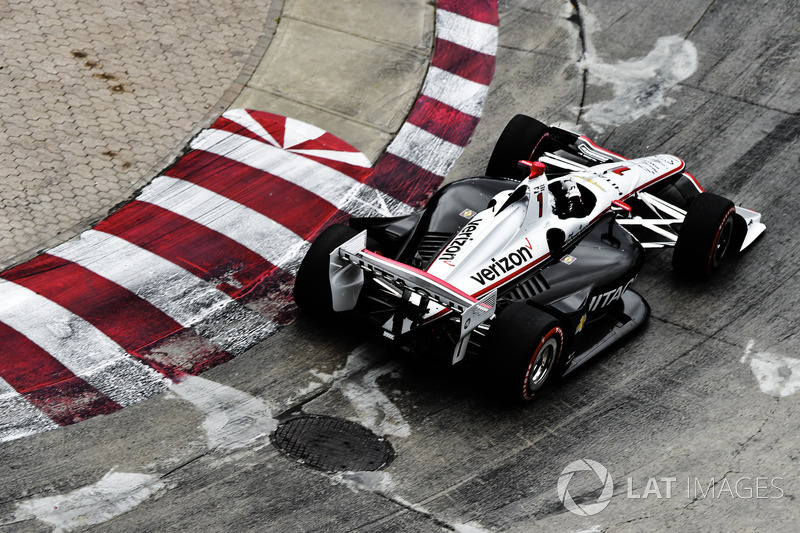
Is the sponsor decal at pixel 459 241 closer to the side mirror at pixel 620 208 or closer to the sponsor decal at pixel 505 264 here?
the sponsor decal at pixel 505 264

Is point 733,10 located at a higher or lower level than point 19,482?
higher

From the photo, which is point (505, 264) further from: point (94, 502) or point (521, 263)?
point (94, 502)

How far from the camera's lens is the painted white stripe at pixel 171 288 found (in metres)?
8.25

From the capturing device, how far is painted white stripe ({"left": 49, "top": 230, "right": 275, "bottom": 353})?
8250 millimetres

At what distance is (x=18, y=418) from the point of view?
7238 millimetres

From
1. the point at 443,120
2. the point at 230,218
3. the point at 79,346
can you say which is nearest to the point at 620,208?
the point at 443,120

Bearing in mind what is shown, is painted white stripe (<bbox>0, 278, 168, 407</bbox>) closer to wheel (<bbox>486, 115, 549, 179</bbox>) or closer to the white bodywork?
the white bodywork

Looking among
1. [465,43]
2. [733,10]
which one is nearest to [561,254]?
[465,43]

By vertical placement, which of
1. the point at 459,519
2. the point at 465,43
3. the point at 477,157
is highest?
the point at 465,43

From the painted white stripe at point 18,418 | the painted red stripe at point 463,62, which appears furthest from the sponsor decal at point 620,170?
the painted white stripe at point 18,418

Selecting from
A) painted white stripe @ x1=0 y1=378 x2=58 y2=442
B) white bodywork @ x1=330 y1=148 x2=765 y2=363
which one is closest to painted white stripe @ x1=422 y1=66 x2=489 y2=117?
white bodywork @ x1=330 y1=148 x2=765 y2=363

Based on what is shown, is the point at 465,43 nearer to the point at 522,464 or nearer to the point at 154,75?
the point at 154,75

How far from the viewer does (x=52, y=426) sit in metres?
7.18

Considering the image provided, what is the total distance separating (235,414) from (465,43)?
6949 mm
